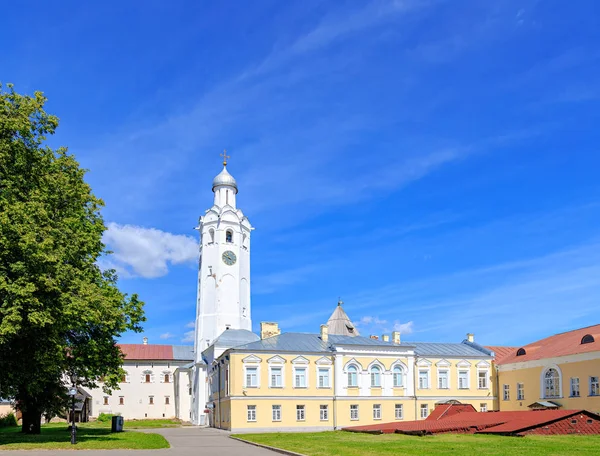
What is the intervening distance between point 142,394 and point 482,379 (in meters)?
39.7

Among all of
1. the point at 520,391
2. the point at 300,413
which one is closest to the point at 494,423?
the point at 300,413

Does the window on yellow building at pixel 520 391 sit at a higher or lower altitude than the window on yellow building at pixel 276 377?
lower

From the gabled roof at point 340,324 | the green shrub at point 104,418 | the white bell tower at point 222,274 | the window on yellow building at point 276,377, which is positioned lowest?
the green shrub at point 104,418

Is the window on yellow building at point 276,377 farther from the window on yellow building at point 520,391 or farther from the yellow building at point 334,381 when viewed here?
the window on yellow building at point 520,391

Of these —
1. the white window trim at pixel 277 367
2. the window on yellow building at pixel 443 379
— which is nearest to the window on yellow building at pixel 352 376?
the white window trim at pixel 277 367

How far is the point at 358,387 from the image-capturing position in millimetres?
47406

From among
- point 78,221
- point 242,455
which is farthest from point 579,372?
point 78,221

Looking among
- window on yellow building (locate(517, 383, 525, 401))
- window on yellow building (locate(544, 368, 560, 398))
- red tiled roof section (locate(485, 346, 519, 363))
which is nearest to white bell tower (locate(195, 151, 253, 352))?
red tiled roof section (locate(485, 346, 519, 363))

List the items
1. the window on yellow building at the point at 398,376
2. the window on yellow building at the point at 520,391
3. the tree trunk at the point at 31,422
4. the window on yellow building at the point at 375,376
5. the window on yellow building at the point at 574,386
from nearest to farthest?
the tree trunk at the point at 31,422, the window on yellow building at the point at 574,386, the window on yellow building at the point at 375,376, the window on yellow building at the point at 520,391, the window on yellow building at the point at 398,376

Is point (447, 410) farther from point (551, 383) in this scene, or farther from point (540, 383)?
point (551, 383)

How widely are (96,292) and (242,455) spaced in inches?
456

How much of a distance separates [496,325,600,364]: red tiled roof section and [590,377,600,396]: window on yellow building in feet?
6.03

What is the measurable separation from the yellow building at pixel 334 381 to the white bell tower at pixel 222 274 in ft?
30.9

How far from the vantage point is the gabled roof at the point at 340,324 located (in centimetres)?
6669
